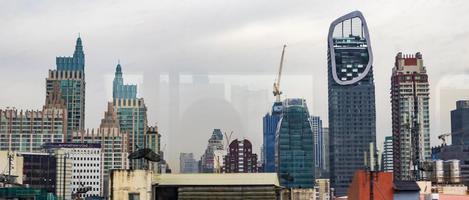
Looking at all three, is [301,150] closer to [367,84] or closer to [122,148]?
[367,84]

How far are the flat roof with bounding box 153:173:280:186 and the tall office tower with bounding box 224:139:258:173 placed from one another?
16866 millimetres

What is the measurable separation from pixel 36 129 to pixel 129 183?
1885 inches

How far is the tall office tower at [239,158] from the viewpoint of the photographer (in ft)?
92.6

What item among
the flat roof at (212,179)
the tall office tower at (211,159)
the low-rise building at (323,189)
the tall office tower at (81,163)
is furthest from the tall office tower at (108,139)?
the flat roof at (212,179)

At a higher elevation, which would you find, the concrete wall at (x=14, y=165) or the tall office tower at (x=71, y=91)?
the tall office tower at (x=71, y=91)

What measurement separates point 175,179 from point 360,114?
4793 centimetres

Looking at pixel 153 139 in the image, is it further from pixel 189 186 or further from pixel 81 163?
pixel 81 163

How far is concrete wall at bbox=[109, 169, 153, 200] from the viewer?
7.31m

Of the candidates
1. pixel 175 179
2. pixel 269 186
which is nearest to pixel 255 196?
pixel 269 186

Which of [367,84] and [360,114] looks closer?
[367,84]

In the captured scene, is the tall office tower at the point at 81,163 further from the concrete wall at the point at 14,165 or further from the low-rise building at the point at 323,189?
the low-rise building at the point at 323,189

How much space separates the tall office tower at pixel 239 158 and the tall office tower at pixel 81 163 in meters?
7.80

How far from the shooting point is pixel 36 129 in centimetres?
5347

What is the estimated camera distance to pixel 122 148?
50531 millimetres
